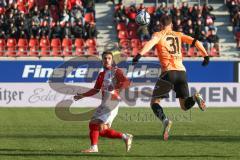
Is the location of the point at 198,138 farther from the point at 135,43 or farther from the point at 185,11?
the point at 185,11

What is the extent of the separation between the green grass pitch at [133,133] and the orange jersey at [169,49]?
1.59 m

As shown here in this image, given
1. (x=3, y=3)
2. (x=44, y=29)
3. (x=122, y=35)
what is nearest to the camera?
(x=44, y=29)

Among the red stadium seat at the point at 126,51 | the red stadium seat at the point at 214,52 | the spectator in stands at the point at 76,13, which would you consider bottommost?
the red stadium seat at the point at 214,52

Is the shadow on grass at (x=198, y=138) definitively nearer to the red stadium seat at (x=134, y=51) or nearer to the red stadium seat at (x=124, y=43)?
the red stadium seat at (x=134, y=51)

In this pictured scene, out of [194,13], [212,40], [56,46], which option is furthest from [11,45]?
[212,40]

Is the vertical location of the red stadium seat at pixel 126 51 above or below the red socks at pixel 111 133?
below

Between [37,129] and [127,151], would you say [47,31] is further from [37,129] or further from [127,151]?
[127,151]

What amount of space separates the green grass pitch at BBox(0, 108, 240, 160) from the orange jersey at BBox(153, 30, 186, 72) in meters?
1.59

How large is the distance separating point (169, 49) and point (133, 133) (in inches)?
161

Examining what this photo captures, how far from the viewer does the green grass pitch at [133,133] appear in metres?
12.6

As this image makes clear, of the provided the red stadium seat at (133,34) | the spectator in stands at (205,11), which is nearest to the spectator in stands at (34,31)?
the red stadium seat at (133,34)

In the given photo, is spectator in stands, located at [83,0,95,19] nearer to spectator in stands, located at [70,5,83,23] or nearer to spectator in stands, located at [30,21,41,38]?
spectator in stands, located at [70,5,83,23]

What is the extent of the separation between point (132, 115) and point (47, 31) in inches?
432

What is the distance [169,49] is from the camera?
14.1m
